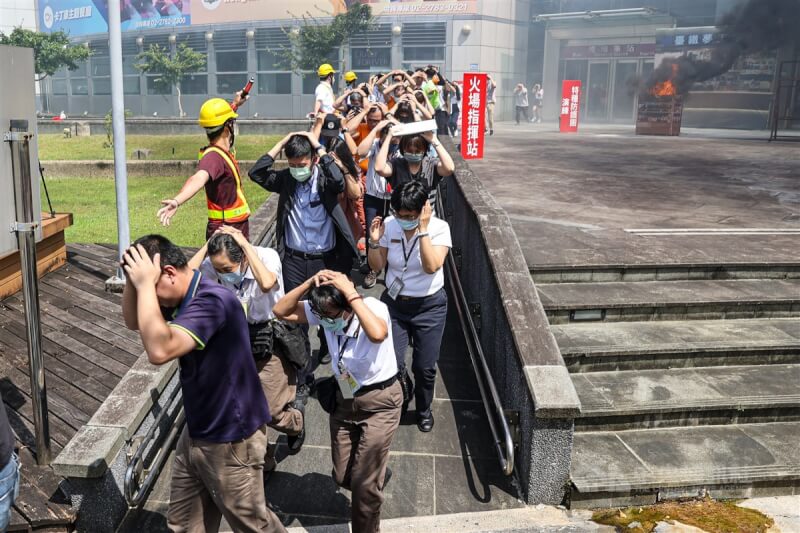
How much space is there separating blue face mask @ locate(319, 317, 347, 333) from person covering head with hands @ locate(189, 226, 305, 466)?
24.4 inches

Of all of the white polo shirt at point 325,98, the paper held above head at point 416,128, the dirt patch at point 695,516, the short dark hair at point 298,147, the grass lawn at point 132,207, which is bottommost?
the dirt patch at point 695,516

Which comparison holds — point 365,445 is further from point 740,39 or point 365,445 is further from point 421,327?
point 740,39

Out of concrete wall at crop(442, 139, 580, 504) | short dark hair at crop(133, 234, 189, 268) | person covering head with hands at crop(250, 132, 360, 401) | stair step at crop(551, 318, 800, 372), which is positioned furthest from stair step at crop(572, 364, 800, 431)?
short dark hair at crop(133, 234, 189, 268)

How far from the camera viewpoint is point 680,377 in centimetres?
595

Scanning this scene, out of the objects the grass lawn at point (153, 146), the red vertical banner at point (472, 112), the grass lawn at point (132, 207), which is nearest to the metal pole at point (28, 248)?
the grass lawn at point (132, 207)

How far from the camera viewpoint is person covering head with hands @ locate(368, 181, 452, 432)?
16.5ft

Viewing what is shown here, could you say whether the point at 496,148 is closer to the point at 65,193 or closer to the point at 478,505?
the point at 65,193

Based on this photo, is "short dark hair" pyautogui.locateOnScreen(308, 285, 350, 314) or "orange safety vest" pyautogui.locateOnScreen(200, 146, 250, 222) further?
"orange safety vest" pyautogui.locateOnScreen(200, 146, 250, 222)

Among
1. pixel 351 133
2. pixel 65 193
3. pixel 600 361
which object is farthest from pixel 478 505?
pixel 65 193

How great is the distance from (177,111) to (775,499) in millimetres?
42342

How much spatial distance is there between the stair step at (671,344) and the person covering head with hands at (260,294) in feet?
7.50

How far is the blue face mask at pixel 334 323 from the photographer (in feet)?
13.4

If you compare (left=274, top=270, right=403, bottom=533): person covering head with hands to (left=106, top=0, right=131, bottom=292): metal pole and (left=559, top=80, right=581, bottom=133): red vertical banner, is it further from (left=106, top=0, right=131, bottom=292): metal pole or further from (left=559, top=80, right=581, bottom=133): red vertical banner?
(left=559, top=80, right=581, bottom=133): red vertical banner

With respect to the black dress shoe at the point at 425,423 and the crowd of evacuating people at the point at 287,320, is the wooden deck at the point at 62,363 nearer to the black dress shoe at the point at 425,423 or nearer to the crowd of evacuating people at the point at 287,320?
the crowd of evacuating people at the point at 287,320
